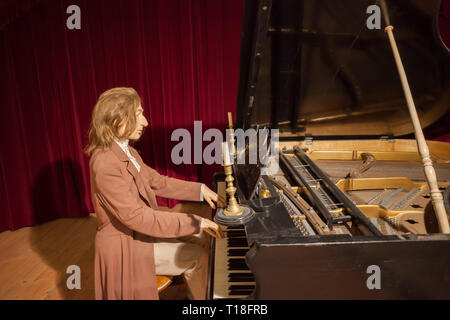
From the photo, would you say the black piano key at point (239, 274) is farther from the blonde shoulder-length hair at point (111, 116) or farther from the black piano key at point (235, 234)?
the blonde shoulder-length hair at point (111, 116)

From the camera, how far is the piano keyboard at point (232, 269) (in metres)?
1.22

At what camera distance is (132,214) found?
1.52 m

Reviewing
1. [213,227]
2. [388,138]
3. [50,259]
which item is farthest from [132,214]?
Answer: [388,138]


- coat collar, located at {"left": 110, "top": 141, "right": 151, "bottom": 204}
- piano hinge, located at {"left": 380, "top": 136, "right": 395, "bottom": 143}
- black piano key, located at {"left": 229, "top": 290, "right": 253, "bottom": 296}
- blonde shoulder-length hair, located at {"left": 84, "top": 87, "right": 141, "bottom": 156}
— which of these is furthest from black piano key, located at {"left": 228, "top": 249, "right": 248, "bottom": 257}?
piano hinge, located at {"left": 380, "top": 136, "right": 395, "bottom": 143}

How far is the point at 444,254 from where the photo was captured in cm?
104

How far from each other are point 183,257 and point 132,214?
0.45 m

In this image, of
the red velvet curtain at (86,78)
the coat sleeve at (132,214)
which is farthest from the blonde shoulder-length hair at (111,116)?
the red velvet curtain at (86,78)

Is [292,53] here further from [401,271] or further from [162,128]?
[162,128]

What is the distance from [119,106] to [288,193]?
1092 mm

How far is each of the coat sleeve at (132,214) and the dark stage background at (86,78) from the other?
2.34 metres

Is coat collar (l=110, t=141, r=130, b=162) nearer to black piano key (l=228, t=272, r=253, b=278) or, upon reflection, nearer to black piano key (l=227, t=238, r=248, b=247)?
black piano key (l=227, t=238, r=248, b=247)

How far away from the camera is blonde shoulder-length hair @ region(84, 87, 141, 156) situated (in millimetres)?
1604

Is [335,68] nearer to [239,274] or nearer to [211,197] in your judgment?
[211,197]
